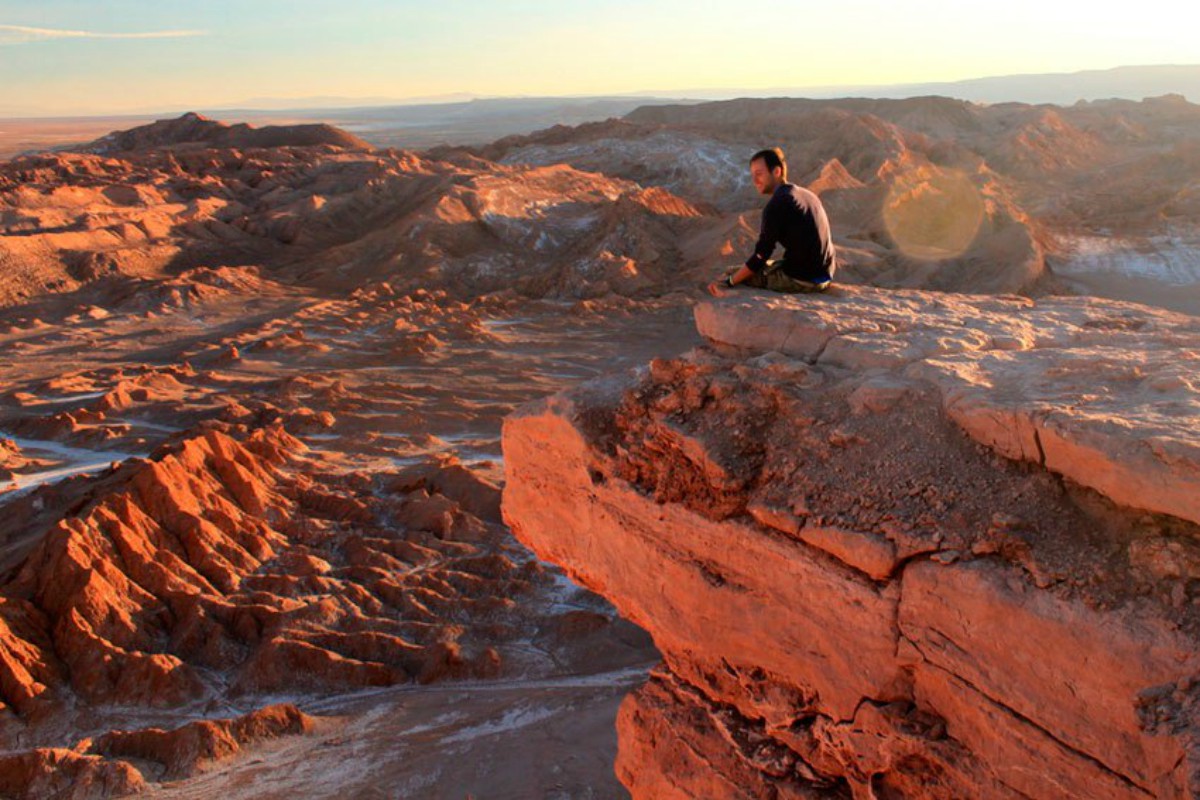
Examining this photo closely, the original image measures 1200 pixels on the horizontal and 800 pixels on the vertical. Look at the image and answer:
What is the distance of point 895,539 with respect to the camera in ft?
10.9

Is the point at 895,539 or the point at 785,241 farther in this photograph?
the point at 785,241

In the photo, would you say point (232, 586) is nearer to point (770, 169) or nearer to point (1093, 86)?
point (770, 169)

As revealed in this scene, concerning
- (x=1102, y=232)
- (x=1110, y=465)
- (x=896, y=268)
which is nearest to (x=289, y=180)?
(x=896, y=268)

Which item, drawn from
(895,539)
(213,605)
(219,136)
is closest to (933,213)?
(213,605)

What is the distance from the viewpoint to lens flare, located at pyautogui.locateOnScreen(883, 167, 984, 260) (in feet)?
75.4

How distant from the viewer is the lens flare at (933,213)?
2298 centimetres

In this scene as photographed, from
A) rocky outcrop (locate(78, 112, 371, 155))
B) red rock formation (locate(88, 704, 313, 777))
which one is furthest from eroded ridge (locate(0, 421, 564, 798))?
rocky outcrop (locate(78, 112, 371, 155))

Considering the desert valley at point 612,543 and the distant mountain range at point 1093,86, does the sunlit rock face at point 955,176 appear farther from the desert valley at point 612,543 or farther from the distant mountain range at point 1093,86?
the distant mountain range at point 1093,86

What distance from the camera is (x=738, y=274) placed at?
15.6ft

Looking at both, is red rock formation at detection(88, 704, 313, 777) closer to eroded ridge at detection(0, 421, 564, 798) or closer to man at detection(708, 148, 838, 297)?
eroded ridge at detection(0, 421, 564, 798)

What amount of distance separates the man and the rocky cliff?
156 millimetres

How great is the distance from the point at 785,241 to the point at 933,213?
20.5 meters

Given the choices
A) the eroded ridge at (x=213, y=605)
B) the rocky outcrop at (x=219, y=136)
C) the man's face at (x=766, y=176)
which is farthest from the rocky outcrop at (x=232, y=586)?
the rocky outcrop at (x=219, y=136)

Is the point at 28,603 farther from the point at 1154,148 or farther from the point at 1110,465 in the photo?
the point at 1154,148
